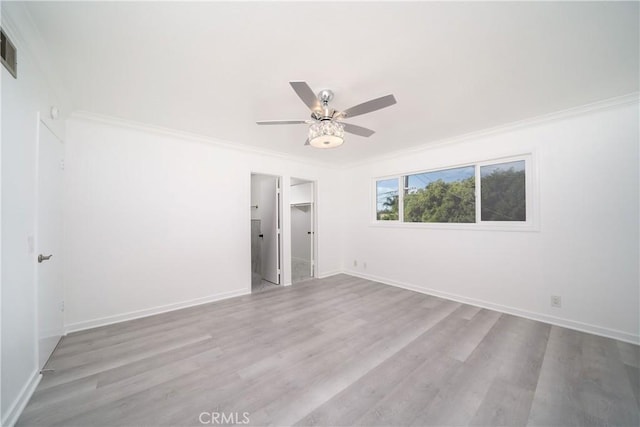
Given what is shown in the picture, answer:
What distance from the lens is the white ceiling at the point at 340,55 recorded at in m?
1.34

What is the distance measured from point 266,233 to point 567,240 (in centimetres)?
445

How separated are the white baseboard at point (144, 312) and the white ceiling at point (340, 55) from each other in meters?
2.32

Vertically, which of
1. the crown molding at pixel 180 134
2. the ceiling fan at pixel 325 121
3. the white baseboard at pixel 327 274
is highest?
the crown molding at pixel 180 134

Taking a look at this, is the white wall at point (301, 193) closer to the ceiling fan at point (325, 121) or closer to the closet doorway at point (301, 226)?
the closet doorway at point (301, 226)

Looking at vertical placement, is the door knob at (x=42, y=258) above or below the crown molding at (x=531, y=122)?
below

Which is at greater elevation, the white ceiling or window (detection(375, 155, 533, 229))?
the white ceiling

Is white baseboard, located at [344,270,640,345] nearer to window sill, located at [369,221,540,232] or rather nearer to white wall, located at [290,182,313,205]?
window sill, located at [369,221,540,232]

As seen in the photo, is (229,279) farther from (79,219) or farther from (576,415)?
(576,415)

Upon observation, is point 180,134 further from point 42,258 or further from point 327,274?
point 327,274

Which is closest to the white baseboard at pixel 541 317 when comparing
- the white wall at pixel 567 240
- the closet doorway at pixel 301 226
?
the white wall at pixel 567 240

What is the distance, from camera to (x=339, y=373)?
1794 mm

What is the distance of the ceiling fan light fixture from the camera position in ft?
6.66

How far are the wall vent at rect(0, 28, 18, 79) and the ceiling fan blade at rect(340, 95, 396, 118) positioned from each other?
81.6 inches

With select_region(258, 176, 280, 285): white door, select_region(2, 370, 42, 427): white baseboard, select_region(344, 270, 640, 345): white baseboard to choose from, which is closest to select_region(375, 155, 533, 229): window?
select_region(344, 270, 640, 345): white baseboard
